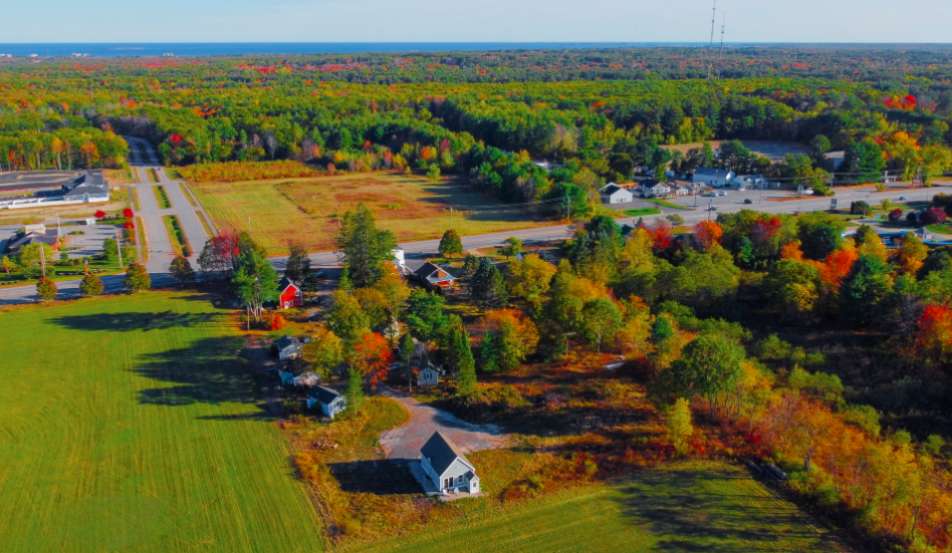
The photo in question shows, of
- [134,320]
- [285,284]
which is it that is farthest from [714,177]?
[134,320]

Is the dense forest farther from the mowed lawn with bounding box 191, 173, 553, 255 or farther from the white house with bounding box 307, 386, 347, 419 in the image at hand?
the white house with bounding box 307, 386, 347, 419

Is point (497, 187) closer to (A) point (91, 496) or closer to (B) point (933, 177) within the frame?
(B) point (933, 177)

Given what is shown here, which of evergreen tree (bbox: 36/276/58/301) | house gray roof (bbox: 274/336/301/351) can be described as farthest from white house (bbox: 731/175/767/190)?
evergreen tree (bbox: 36/276/58/301)

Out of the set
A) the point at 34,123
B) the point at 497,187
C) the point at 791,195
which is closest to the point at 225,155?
the point at 34,123

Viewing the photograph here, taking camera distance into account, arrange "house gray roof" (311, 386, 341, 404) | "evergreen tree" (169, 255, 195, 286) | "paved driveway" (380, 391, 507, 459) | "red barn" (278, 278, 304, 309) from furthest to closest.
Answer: "evergreen tree" (169, 255, 195, 286) < "red barn" (278, 278, 304, 309) < "house gray roof" (311, 386, 341, 404) < "paved driveway" (380, 391, 507, 459)

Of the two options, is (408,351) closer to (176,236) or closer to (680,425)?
(680,425)
